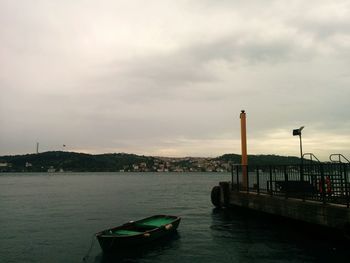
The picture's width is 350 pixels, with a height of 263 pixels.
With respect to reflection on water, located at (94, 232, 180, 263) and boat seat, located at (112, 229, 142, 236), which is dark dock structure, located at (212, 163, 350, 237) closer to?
reflection on water, located at (94, 232, 180, 263)

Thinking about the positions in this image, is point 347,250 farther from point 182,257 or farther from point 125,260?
point 125,260

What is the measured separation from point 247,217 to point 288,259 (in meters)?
12.4

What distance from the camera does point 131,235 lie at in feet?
63.8

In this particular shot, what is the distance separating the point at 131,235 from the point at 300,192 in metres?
10.2

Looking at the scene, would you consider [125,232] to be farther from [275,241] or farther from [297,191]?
[297,191]

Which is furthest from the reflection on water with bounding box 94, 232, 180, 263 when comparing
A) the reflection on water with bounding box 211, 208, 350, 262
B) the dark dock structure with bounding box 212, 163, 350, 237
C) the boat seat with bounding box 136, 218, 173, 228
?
the dark dock structure with bounding box 212, 163, 350, 237

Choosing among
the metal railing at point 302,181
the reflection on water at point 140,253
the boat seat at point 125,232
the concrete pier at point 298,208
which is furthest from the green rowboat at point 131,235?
the metal railing at point 302,181

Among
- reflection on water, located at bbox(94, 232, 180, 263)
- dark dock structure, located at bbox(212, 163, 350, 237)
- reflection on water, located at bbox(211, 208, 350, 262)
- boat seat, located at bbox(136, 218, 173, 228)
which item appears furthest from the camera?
boat seat, located at bbox(136, 218, 173, 228)

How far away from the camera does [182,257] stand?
19.0m

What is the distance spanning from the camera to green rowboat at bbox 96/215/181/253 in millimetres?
19094

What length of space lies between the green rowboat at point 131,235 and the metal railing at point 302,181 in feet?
23.1

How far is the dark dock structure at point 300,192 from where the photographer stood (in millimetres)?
18844

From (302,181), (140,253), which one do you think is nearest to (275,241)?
(302,181)

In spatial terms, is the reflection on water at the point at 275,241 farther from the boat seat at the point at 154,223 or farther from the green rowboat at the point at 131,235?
the green rowboat at the point at 131,235
